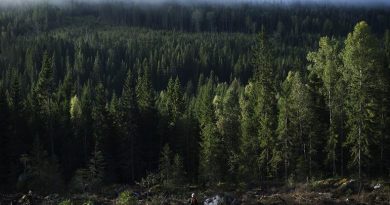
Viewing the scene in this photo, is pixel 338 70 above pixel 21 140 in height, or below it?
above

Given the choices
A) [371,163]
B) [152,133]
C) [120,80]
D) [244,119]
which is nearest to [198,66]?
[120,80]

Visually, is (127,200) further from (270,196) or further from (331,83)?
(331,83)

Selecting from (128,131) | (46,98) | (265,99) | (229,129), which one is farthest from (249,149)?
(46,98)

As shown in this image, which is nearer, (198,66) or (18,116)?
(18,116)

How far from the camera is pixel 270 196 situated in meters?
35.4

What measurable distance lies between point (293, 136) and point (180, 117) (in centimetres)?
2287

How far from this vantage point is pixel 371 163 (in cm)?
4684

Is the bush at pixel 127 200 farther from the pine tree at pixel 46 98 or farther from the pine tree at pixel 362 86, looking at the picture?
the pine tree at pixel 46 98

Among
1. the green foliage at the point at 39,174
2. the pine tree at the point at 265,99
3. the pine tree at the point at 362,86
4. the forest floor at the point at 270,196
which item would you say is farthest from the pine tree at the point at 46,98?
the pine tree at the point at 362,86

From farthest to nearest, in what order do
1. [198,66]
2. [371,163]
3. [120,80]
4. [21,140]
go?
[198,66] → [120,80] → [21,140] → [371,163]

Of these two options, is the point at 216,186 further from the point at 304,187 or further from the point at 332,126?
the point at 332,126

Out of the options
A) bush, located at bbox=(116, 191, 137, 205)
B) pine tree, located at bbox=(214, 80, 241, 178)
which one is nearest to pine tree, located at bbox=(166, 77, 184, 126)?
pine tree, located at bbox=(214, 80, 241, 178)

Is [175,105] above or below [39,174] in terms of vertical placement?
above

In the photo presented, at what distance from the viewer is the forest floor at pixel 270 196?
32609 mm
